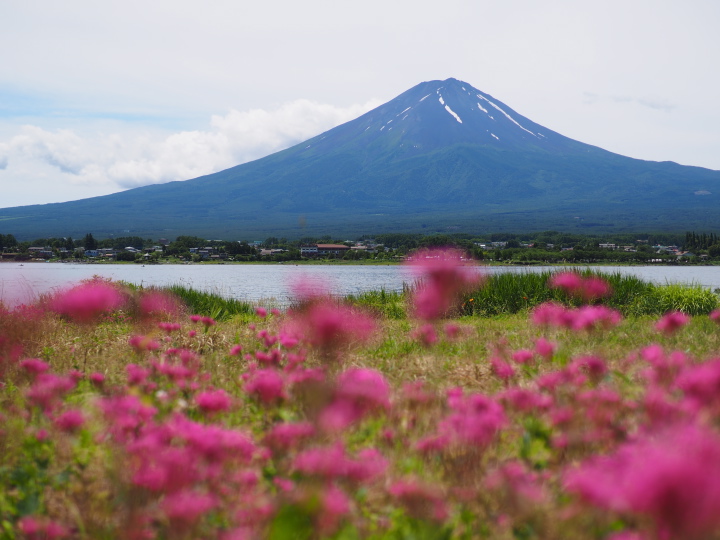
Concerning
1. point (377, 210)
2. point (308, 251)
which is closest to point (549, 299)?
point (308, 251)

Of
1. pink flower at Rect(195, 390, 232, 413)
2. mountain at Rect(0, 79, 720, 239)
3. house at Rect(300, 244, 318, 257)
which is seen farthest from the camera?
mountain at Rect(0, 79, 720, 239)

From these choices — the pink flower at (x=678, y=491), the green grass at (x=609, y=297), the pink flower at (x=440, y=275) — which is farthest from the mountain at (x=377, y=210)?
the pink flower at (x=678, y=491)

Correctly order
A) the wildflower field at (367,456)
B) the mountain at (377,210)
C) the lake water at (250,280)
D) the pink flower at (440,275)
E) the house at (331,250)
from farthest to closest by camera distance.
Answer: the mountain at (377,210)
the house at (331,250)
the lake water at (250,280)
the pink flower at (440,275)
the wildflower field at (367,456)

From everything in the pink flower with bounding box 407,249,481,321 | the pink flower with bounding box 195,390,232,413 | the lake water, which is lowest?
the lake water

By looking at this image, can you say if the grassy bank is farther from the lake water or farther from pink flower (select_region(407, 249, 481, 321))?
pink flower (select_region(407, 249, 481, 321))

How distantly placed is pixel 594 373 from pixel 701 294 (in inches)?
404

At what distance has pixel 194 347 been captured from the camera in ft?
20.9

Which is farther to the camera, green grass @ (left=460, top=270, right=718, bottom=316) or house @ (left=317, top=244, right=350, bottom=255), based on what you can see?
house @ (left=317, top=244, right=350, bottom=255)

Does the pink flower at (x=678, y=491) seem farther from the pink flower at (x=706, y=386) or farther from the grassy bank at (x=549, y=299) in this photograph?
the grassy bank at (x=549, y=299)

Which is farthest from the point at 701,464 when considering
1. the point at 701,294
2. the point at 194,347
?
the point at 701,294

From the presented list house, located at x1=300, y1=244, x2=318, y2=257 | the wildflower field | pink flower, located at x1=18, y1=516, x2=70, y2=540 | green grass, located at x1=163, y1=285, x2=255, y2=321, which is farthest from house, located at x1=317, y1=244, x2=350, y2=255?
pink flower, located at x1=18, y1=516, x2=70, y2=540

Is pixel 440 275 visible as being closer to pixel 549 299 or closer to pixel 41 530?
pixel 41 530

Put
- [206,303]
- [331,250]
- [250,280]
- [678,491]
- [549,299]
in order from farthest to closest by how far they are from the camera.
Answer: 1. [331,250]
2. [250,280]
3. [206,303]
4. [549,299]
5. [678,491]

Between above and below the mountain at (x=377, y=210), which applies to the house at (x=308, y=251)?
below
